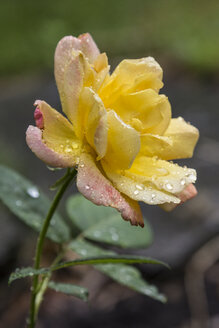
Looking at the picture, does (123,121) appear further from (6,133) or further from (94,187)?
(6,133)

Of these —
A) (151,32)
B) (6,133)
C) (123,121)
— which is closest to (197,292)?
(123,121)

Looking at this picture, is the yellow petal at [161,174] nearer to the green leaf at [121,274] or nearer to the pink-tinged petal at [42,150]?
the pink-tinged petal at [42,150]

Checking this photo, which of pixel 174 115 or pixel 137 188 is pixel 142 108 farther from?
pixel 174 115

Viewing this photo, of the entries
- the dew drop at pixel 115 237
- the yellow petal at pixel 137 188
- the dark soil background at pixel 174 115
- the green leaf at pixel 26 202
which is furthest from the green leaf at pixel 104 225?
the dark soil background at pixel 174 115

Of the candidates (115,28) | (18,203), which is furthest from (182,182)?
(115,28)

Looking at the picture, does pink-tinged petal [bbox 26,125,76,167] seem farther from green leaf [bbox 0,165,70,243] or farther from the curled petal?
green leaf [bbox 0,165,70,243]

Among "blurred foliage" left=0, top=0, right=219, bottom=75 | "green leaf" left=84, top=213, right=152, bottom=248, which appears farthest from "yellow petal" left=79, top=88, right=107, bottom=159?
"blurred foliage" left=0, top=0, right=219, bottom=75

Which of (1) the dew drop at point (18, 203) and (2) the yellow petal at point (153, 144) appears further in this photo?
(1) the dew drop at point (18, 203)
